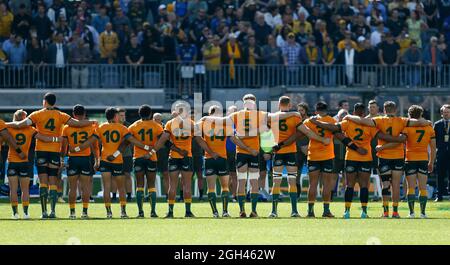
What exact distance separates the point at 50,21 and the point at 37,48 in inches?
39.7

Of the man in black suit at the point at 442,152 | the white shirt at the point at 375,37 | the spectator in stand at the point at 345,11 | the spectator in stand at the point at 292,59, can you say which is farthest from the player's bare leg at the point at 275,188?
the spectator in stand at the point at 345,11

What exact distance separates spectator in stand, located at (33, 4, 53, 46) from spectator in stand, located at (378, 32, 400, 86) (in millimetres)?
9814

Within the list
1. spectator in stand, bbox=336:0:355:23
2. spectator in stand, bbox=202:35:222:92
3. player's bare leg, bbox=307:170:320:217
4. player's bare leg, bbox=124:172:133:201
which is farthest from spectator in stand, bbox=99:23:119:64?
player's bare leg, bbox=307:170:320:217

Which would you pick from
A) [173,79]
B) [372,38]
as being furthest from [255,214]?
[372,38]

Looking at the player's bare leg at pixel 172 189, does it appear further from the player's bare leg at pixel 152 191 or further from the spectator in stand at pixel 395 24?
the spectator in stand at pixel 395 24

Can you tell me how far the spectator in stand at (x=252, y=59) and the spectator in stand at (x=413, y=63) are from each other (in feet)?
14.6

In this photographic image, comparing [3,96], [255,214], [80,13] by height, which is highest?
[80,13]

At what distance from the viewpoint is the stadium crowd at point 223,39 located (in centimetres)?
3747

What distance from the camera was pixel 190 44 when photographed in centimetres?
3766

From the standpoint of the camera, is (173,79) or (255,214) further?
(173,79)
